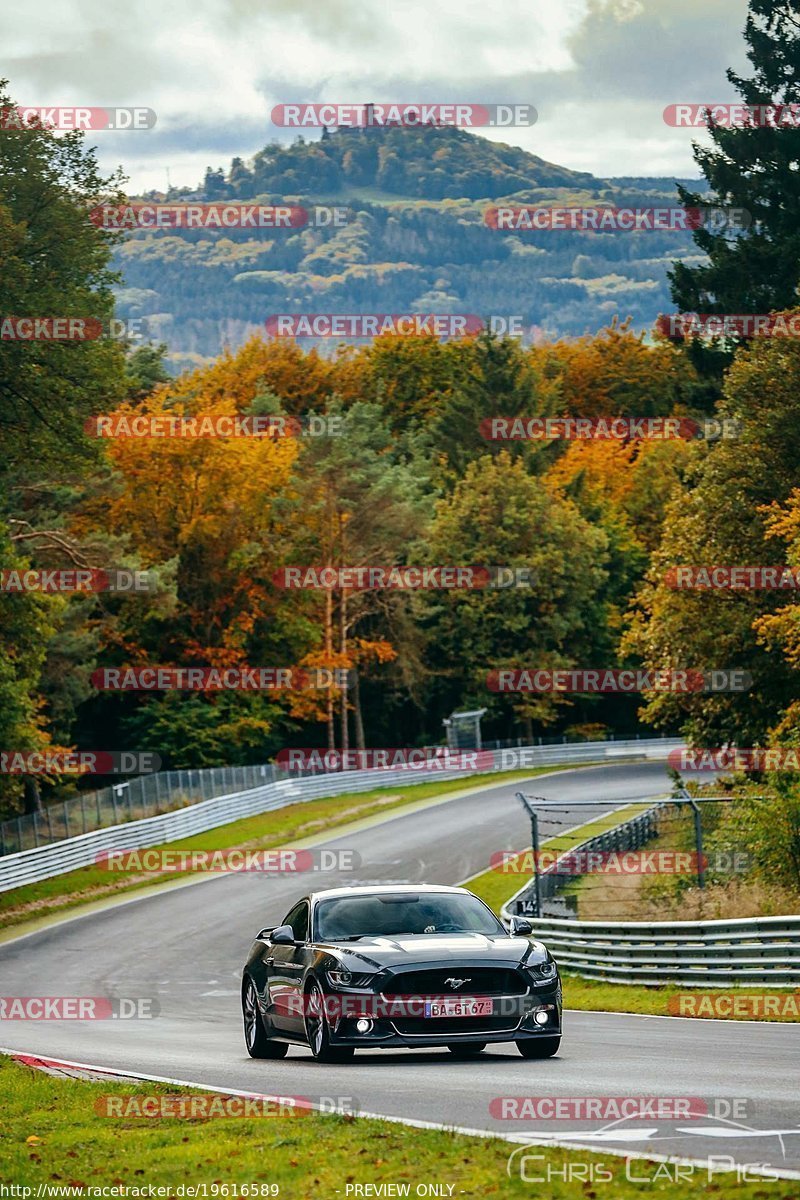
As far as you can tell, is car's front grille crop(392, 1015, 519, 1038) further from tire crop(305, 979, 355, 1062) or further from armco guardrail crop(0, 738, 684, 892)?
armco guardrail crop(0, 738, 684, 892)

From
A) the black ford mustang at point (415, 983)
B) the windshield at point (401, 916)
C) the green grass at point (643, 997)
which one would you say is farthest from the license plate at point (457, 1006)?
the green grass at point (643, 997)

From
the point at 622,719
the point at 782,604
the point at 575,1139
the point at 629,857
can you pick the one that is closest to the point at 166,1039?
the point at 575,1139

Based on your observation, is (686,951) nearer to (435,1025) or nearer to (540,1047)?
(540,1047)

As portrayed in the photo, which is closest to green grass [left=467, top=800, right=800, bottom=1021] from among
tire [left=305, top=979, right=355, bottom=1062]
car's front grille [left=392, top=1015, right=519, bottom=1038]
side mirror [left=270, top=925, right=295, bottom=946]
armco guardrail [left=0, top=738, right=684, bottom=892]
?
car's front grille [left=392, top=1015, right=519, bottom=1038]

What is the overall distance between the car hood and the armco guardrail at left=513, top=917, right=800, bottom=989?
21.2ft

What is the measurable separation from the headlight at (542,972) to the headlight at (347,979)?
1.24m

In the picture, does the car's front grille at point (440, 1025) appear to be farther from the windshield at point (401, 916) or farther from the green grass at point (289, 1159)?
the green grass at point (289, 1159)

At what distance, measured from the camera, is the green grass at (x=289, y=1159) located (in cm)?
787

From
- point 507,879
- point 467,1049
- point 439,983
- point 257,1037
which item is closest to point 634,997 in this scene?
point 467,1049

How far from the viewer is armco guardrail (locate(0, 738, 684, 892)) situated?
46281 mm

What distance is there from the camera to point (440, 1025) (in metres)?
13.5

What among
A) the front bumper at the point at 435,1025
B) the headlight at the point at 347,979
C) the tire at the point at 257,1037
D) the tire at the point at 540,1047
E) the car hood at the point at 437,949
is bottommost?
the tire at the point at 257,1037

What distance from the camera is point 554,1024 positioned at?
13.8 meters

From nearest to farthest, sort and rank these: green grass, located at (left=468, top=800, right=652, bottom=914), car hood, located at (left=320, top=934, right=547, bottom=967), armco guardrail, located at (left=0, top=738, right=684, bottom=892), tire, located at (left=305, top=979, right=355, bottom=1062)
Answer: car hood, located at (left=320, top=934, right=547, bottom=967) < tire, located at (left=305, top=979, right=355, bottom=1062) < green grass, located at (left=468, top=800, right=652, bottom=914) < armco guardrail, located at (left=0, top=738, right=684, bottom=892)
